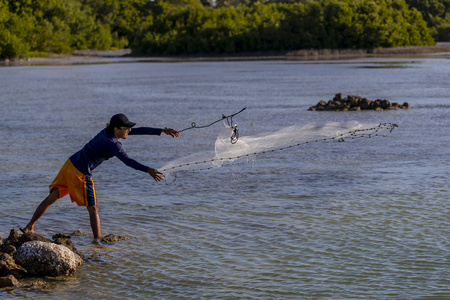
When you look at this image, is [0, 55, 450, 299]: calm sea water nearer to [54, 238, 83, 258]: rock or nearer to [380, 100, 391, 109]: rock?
[54, 238, 83, 258]: rock

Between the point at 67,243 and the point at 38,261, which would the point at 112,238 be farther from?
the point at 38,261

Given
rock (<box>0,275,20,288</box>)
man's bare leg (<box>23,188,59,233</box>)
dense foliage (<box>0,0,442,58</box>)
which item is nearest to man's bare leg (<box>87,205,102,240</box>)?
man's bare leg (<box>23,188,59,233</box>)

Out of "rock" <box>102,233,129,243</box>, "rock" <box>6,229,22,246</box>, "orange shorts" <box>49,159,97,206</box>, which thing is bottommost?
"rock" <box>102,233,129,243</box>

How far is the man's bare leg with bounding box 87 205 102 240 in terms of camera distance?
9.49 m

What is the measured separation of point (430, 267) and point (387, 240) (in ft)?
4.12

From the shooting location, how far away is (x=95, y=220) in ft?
31.8

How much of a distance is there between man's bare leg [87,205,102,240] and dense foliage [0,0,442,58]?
140 meters

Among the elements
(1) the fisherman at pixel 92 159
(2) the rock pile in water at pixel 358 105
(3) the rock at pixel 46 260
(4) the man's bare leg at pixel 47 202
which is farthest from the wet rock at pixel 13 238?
→ (2) the rock pile in water at pixel 358 105

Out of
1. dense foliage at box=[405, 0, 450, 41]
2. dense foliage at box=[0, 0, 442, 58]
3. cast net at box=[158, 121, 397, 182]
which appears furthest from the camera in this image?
dense foliage at box=[405, 0, 450, 41]

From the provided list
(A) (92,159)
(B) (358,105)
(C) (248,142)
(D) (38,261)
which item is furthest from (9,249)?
(B) (358,105)

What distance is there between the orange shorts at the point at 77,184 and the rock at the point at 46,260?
2.95ft

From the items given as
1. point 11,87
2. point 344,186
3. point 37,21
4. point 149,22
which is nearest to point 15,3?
point 37,21

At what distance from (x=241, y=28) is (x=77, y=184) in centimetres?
15823

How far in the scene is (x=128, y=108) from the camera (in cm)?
3403
